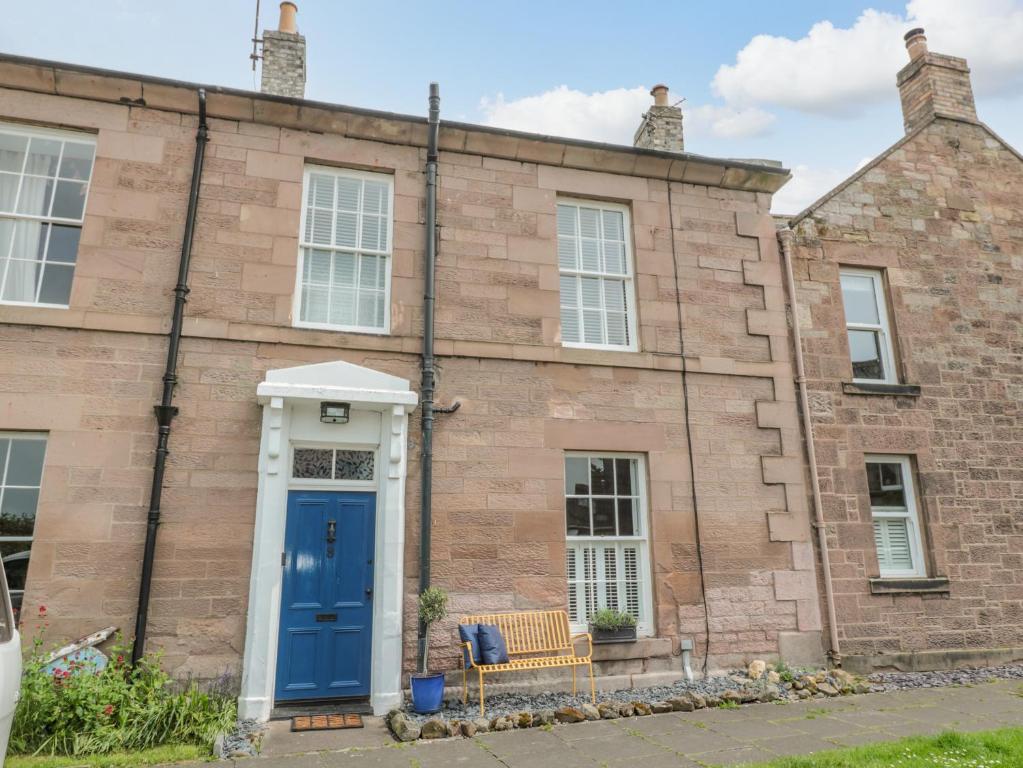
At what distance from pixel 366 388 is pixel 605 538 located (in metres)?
3.24

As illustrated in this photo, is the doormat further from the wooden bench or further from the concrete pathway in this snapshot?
the wooden bench

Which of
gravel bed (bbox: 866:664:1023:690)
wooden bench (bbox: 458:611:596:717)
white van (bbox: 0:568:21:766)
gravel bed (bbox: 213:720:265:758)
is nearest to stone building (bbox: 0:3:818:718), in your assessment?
wooden bench (bbox: 458:611:596:717)

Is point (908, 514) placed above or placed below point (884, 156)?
below

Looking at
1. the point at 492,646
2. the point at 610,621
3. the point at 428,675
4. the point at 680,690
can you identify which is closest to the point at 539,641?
the point at 492,646

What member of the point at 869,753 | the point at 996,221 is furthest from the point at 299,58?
the point at 996,221

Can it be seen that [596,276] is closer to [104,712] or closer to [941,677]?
[941,677]

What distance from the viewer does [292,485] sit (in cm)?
725

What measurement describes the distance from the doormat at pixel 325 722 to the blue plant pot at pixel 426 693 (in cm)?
56

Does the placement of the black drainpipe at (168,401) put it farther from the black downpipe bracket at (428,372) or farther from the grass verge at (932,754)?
the grass verge at (932,754)

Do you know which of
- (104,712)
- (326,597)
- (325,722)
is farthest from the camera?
(326,597)

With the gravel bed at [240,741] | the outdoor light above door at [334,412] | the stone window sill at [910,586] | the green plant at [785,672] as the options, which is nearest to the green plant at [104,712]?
the gravel bed at [240,741]

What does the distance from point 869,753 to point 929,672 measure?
4086mm

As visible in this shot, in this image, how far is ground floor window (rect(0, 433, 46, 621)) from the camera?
6.56 m

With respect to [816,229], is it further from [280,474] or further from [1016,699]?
[280,474]
